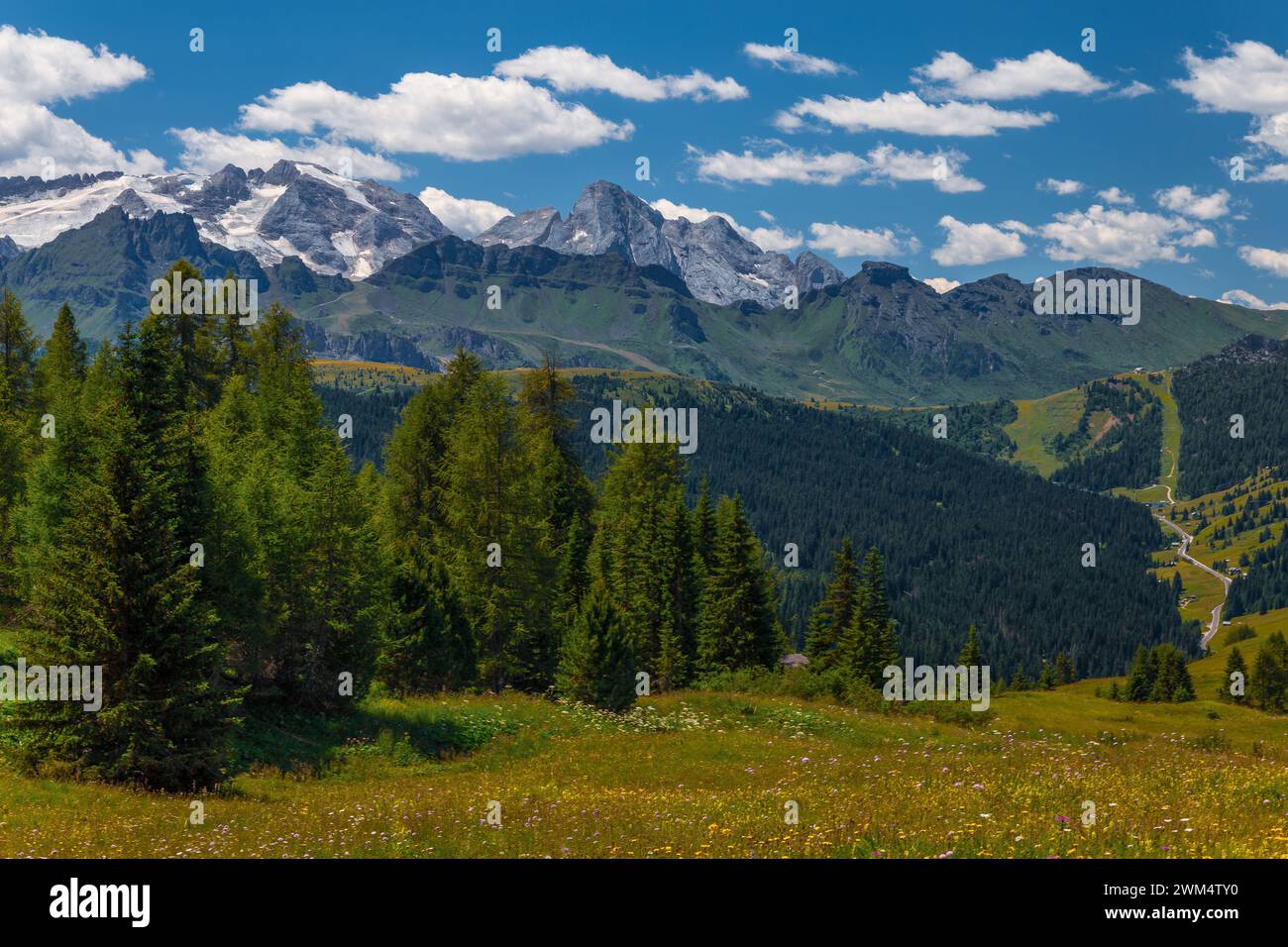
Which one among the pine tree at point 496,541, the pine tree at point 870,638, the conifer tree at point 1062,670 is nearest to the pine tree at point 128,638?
the pine tree at point 496,541

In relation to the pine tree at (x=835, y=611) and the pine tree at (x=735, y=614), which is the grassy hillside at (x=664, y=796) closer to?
the pine tree at (x=735, y=614)

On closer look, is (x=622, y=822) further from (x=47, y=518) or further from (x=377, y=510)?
(x=377, y=510)

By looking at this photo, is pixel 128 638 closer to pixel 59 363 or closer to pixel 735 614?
pixel 735 614

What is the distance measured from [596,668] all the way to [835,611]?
A: 32759 millimetres

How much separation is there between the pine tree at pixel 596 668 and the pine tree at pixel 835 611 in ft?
97.8

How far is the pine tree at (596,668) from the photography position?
130 feet

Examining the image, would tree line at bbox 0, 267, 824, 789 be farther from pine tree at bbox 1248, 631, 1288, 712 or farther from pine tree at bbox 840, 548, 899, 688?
pine tree at bbox 1248, 631, 1288, 712

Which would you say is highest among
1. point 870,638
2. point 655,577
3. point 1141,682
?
point 655,577

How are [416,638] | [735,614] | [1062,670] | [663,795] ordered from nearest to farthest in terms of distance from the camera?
[663,795]
[416,638]
[735,614]
[1062,670]

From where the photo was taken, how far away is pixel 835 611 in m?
68.2

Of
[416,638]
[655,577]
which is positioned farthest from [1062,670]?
[416,638]

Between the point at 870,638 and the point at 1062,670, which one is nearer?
the point at 870,638
